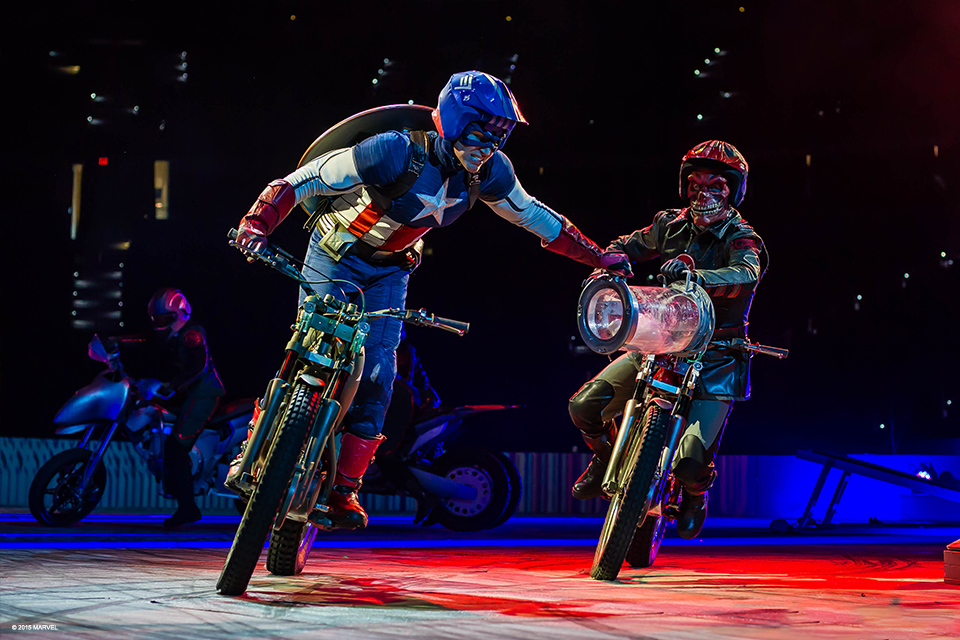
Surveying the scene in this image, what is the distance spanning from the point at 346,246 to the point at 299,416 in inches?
32.5

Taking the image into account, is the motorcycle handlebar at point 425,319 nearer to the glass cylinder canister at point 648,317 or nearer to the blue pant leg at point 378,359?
the blue pant leg at point 378,359

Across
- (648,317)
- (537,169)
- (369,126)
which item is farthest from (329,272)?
(537,169)

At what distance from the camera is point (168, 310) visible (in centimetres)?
738

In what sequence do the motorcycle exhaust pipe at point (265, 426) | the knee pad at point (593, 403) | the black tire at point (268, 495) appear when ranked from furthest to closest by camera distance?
the knee pad at point (593, 403)
the motorcycle exhaust pipe at point (265, 426)
the black tire at point (268, 495)

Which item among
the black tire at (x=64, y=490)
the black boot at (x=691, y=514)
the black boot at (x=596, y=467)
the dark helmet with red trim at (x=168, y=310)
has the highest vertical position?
the dark helmet with red trim at (x=168, y=310)

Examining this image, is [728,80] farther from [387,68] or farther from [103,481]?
[103,481]

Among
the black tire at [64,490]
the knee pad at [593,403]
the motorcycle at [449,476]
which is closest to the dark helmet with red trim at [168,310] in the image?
the black tire at [64,490]

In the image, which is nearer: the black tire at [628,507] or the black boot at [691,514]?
the black tire at [628,507]

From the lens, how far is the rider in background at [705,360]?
4312mm

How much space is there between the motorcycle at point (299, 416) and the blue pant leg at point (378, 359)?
1.05ft

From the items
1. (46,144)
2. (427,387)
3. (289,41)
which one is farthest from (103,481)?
(289,41)

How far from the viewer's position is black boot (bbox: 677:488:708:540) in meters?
4.35

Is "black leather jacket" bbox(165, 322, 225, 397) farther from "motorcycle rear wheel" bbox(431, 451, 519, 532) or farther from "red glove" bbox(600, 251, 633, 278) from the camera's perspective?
"red glove" bbox(600, 251, 633, 278)

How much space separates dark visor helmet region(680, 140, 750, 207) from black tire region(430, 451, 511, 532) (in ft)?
10.4
